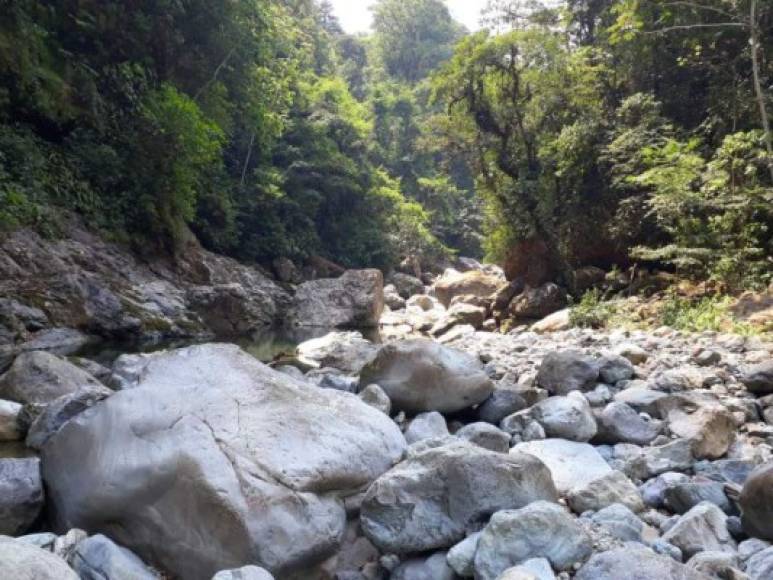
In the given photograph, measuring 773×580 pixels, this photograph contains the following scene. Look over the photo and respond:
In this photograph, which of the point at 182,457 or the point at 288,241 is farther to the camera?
the point at 288,241

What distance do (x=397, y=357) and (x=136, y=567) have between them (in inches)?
104

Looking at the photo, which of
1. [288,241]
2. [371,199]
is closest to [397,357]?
[288,241]

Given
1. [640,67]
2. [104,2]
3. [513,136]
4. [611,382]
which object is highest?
[104,2]

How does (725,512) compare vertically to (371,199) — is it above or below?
below

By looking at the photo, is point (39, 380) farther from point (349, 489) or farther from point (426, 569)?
point (426, 569)

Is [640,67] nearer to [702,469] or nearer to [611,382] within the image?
[611,382]

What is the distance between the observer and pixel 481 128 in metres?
16.0

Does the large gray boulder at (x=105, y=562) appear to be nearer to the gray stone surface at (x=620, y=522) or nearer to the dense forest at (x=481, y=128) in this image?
the gray stone surface at (x=620, y=522)

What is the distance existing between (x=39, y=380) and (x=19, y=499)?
7.12 ft

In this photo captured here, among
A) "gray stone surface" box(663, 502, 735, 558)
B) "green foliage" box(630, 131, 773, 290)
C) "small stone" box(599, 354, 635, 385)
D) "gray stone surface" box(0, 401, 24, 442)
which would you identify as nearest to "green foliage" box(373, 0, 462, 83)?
"green foliage" box(630, 131, 773, 290)

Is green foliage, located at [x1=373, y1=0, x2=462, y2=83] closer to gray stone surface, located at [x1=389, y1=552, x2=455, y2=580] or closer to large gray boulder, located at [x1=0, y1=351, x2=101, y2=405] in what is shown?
large gray boulder, located at [x1=0, y1=351, x2=101, y2=405]

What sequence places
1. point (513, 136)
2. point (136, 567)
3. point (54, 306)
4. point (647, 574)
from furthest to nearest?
1. point (513, 136)
2. point (54, 306)
3. point (136, 567)
4. point (647, 574)

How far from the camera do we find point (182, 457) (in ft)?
8.55

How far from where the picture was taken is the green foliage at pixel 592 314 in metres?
10.8
